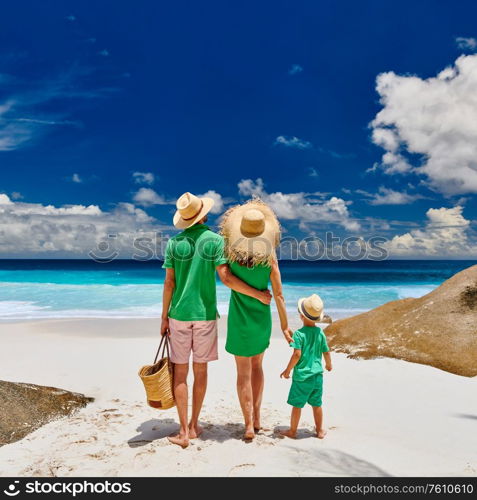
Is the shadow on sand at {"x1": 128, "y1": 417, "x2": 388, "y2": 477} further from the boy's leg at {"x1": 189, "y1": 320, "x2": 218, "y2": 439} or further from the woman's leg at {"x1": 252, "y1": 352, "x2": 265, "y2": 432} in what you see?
the boy's leg at {"x1": 189, "y1": 320, "x2": 218, "y2": 439}

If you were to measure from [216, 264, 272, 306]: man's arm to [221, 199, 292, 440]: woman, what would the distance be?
0.16 ft

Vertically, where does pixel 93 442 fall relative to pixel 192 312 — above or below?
below

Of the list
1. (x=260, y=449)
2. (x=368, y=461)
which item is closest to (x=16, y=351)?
(x=260, y=449)

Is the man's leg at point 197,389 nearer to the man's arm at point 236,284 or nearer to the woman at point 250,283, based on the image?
the woman at point 250,283

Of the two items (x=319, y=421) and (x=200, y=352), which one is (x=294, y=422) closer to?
(x=319, y=421)

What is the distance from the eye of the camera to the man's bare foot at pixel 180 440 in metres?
3.47

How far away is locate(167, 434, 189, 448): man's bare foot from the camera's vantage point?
3467mm

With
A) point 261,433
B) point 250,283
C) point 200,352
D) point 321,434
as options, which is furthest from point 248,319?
point 321,434

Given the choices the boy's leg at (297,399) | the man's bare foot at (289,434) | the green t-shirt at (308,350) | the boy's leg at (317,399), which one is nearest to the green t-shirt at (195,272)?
the green t-shirt at (308,350)
